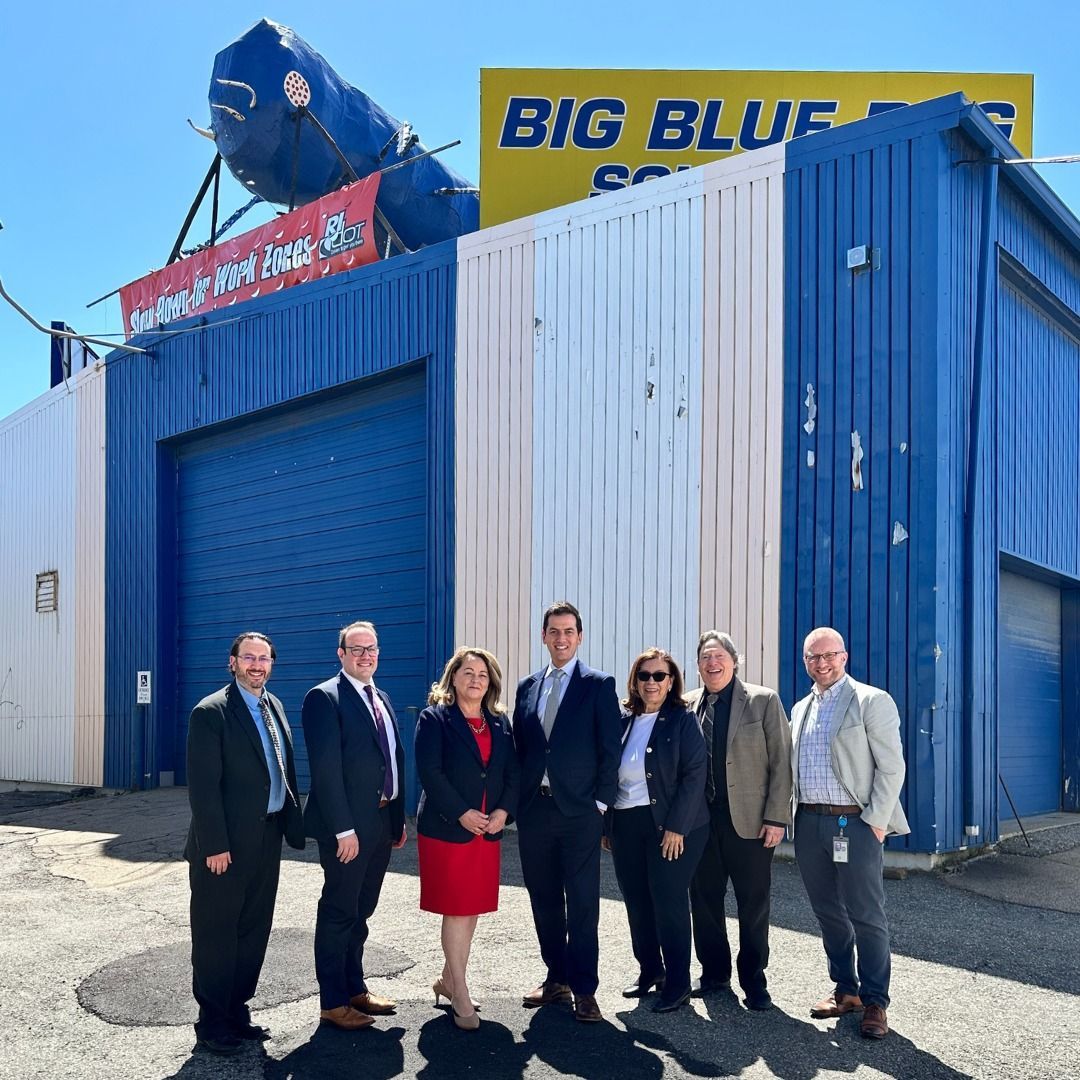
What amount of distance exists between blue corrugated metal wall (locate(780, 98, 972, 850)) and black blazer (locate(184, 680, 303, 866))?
527 centimetres

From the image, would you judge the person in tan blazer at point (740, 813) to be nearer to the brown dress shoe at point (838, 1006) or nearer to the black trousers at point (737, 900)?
the black trousers at point (737, 900)

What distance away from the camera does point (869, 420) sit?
9.15 m

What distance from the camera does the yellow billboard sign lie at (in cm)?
1331

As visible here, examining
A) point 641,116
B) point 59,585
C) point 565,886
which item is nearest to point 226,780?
point 565,886

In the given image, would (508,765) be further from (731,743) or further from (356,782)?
(731,743)

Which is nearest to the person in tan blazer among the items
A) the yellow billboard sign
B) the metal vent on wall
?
the yellow billboard sign

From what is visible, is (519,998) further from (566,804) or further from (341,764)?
(341,764)

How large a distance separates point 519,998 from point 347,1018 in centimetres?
90

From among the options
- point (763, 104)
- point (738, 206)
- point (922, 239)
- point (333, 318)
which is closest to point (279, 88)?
point (333, 318)

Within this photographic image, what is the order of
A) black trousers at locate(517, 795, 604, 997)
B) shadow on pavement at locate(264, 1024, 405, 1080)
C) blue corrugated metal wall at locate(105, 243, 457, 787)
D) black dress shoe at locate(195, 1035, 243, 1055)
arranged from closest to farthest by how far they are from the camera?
shadow on pavement at locate(264, 1024, 405, 1080)
black dress shoe at locate(195, 1035, 243, 1055)
black trousers at locate(517, 795, 604, 997)
blue corrugated metal wall at locate(105, 243, 457, 787)

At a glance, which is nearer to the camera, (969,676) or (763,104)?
(969,676)

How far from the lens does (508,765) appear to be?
17.7 ft

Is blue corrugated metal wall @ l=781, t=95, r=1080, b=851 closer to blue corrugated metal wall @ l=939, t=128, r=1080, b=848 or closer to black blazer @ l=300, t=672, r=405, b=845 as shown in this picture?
blue corrugated metal wall @ l=939, t=128, r=1080, b=848

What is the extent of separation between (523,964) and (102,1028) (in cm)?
210
